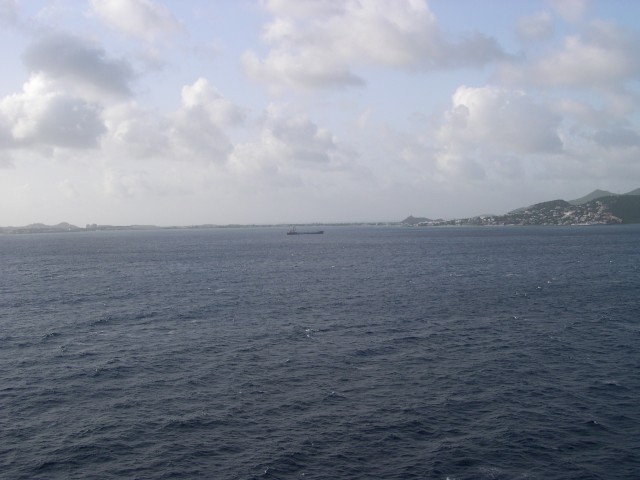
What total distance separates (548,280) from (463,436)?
98822 millimetres

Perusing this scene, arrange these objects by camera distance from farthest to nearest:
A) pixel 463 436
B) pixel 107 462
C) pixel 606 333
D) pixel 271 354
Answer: pixel 606 333 → pixel 271 354 → pixel 463 436 → pixel 107 462

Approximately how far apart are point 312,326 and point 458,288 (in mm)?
49284

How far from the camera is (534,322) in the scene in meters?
86.6

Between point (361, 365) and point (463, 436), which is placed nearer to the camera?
point (463, 436)

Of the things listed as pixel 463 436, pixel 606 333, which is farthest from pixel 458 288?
pixel 463 436

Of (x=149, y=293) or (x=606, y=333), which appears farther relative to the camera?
(x=149, y=293)

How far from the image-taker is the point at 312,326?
8631 centimetres

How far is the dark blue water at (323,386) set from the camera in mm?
42844

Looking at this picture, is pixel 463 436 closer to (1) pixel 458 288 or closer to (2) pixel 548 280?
(1) pixel 458 288

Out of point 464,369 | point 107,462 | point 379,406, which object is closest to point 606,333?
point 464,369

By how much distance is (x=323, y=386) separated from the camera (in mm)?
58312

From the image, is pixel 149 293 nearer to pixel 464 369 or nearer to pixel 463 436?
pixel 464 369

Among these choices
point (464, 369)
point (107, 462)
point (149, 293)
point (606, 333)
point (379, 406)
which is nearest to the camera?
point (107, 462)

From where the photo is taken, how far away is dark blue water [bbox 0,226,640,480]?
42844 millimetres
